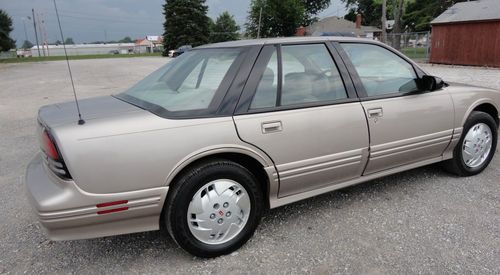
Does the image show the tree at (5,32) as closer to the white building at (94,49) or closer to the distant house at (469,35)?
the white building at (94,49)

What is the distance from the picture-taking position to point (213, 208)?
8.44ft

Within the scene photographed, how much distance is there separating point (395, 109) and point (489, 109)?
1595 mm

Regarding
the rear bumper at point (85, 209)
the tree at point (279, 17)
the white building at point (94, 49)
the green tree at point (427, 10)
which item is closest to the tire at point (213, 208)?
the rear bumper at point (85, 209)

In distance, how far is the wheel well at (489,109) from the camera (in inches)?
159

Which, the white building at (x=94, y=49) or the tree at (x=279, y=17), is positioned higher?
the tree at (x=279, y=17)

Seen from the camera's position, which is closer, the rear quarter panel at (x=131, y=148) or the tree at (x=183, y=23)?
the rear quarter panel at (x=131, y=148)

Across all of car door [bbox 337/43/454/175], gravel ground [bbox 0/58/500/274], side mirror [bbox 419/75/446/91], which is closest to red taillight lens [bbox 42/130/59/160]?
gravel ground [bbox 0/58/500/274]

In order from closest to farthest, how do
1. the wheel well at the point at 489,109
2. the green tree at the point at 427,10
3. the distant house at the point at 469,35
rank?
the wheel well at the point at 489,109 → the distant house at the point at 469,35 → the green tree at the point at 427,10

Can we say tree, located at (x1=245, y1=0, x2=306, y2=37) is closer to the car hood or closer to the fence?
the fence

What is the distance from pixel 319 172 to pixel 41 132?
2028 millimetres

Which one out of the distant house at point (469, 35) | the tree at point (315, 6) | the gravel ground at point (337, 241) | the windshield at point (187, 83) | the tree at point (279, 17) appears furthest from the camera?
the tree at point (315, 6)

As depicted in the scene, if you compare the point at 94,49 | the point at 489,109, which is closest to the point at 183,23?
the point at 489,109

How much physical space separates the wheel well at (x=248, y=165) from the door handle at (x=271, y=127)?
0.23 metres

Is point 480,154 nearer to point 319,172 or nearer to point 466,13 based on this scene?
point 319,172
